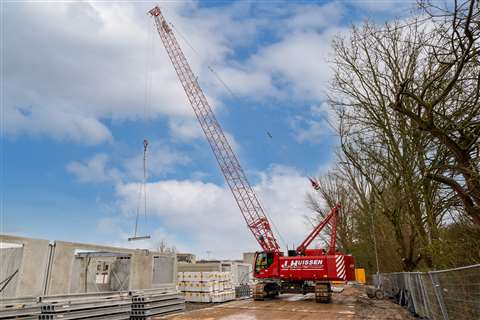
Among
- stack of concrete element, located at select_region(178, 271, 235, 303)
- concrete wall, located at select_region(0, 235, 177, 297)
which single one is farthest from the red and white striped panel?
concrete wall, located at select_region(0, 235, 177, 297)

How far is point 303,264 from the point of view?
19.2 meters

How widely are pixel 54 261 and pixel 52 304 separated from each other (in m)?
2.27

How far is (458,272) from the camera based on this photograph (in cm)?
570

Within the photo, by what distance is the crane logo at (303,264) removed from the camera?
18672 mm

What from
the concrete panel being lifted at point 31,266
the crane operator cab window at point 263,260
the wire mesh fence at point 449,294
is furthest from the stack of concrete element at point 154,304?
the wire mesh fence at point 449,294

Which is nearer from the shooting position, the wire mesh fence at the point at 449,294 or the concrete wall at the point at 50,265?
the wire mesh fence at the point at 449,294

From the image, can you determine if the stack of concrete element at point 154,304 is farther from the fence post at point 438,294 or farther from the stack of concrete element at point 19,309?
the fence post at point 438,294

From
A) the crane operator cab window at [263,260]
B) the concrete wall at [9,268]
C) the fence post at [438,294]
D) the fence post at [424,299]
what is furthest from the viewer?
the crane operator cab window at [263,260]

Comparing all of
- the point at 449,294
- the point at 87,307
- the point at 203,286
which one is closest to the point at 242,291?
the point at 203,286

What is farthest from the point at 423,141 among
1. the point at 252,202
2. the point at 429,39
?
the point at 252,202

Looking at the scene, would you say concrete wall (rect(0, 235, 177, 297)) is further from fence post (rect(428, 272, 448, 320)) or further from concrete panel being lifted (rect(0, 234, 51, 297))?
fence post (rect(428, 272, 448, 320))

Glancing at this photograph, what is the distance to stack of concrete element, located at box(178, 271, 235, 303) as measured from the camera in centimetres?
Result: 2053

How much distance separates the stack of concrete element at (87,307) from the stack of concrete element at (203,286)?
762 centimetres

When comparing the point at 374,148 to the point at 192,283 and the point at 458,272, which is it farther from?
the point at 192,283
